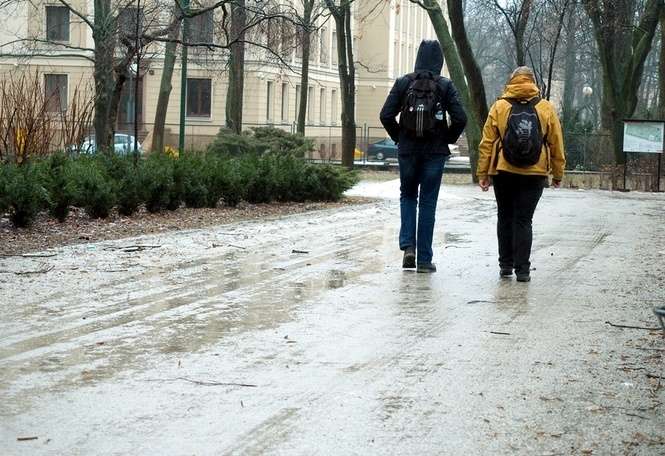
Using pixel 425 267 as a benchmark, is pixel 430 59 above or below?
above

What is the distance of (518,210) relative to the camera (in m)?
→ 10.7

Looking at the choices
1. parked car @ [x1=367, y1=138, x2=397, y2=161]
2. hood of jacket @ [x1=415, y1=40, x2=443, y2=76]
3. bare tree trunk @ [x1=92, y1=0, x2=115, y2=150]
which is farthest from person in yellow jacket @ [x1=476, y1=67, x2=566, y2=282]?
parked car @ [x1=367, y1=138, x2=397, y2=161]

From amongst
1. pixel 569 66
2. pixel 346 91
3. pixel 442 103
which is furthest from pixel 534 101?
pixel 569 66

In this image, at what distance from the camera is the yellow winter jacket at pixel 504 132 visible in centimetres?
1057

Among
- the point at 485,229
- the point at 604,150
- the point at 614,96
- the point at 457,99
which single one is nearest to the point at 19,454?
the point at 457,99

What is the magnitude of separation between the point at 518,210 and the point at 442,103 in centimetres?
117

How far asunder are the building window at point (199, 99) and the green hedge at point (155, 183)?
4467cm

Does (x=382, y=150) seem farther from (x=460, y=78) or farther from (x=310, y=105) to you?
(x=460, y=78)

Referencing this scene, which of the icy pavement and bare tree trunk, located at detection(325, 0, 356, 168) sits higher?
bare tree trunk, located at detection(325, 0, 356, 168)

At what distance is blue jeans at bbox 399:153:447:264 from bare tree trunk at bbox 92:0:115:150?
11114 mm

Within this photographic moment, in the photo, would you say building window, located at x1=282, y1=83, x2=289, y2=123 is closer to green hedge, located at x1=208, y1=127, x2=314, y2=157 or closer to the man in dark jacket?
green hedge, located at x1=208, y1=127, x2=314, y2=157

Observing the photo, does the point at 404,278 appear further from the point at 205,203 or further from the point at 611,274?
the point at 205,203

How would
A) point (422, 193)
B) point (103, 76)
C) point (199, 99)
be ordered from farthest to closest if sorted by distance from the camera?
point (199, 99)
point (103, 76)
point (422, 193)

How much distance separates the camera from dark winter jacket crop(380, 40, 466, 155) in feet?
35.8
